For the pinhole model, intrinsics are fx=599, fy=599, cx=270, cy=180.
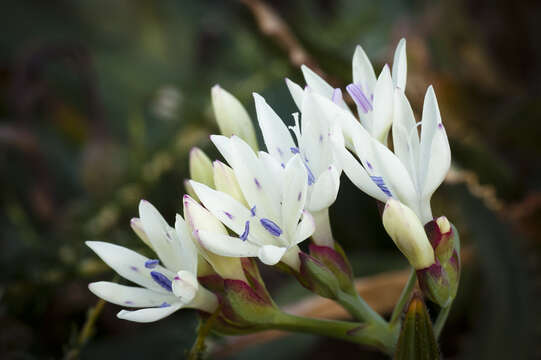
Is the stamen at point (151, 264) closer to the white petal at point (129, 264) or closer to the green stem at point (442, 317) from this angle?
the white petal at point (129, 264)

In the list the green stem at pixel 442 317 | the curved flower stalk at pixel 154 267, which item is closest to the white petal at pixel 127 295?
the curved flower stalk at pixel 154 267

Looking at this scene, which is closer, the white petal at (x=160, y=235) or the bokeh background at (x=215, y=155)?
the white petal at (x=160, y=235)

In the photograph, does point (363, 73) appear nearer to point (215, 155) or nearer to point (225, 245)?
point (225, 245)

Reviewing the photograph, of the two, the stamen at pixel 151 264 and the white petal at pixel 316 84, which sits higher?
the white petal at pixel 316 84

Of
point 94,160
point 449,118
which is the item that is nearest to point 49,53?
point 94,160

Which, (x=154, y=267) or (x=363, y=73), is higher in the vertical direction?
(x=363, y=73)

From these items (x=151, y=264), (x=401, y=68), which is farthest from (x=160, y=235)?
(x=401, y=68)

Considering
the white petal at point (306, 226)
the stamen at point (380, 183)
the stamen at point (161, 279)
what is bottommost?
the stamen at point (161, 279)
